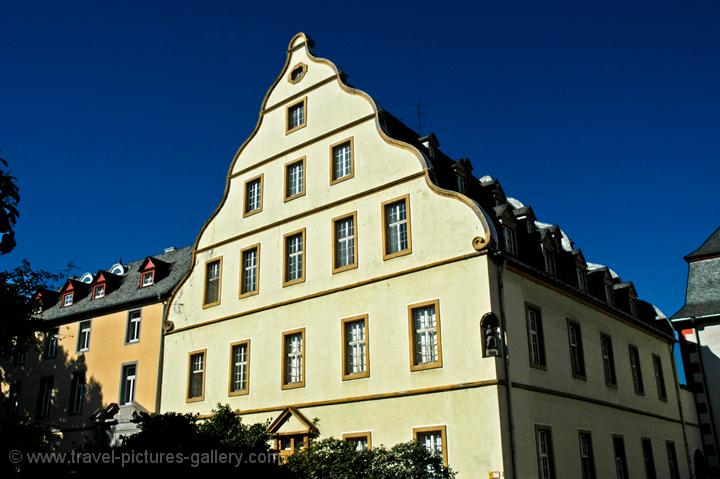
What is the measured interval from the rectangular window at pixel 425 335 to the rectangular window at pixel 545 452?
349 centimetres

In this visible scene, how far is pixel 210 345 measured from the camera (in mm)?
25953

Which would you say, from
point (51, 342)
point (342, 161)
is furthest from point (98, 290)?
point (342, 161)

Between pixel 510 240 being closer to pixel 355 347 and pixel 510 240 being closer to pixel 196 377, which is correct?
pixel 355 347

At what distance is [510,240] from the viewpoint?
72.6 ft

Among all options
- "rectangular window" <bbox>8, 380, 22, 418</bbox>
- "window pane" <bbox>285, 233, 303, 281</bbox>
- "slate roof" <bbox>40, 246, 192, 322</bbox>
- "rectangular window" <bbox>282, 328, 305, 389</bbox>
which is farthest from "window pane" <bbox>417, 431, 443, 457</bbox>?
"rectangular window" <bbox>8, 380, 22, 418</bbox>

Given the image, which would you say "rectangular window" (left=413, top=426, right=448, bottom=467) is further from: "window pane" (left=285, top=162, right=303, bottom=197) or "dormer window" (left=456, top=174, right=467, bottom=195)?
"window pane" (left=285, top=162, right=303, bottom=197)

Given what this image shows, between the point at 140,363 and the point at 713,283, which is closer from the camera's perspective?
the point at 140,363

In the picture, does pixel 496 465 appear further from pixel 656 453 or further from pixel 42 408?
pixel 42 408

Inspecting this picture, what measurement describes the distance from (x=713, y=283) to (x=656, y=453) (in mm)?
10463

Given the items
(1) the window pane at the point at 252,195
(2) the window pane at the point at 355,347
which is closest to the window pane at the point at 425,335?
(2) the window pane at the point at 355,347

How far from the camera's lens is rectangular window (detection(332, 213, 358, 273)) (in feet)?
73.9

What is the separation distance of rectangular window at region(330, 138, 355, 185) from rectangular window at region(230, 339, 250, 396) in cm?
652

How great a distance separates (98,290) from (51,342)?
3.54 m

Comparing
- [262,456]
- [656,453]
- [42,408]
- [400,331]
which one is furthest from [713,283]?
[42,408]
